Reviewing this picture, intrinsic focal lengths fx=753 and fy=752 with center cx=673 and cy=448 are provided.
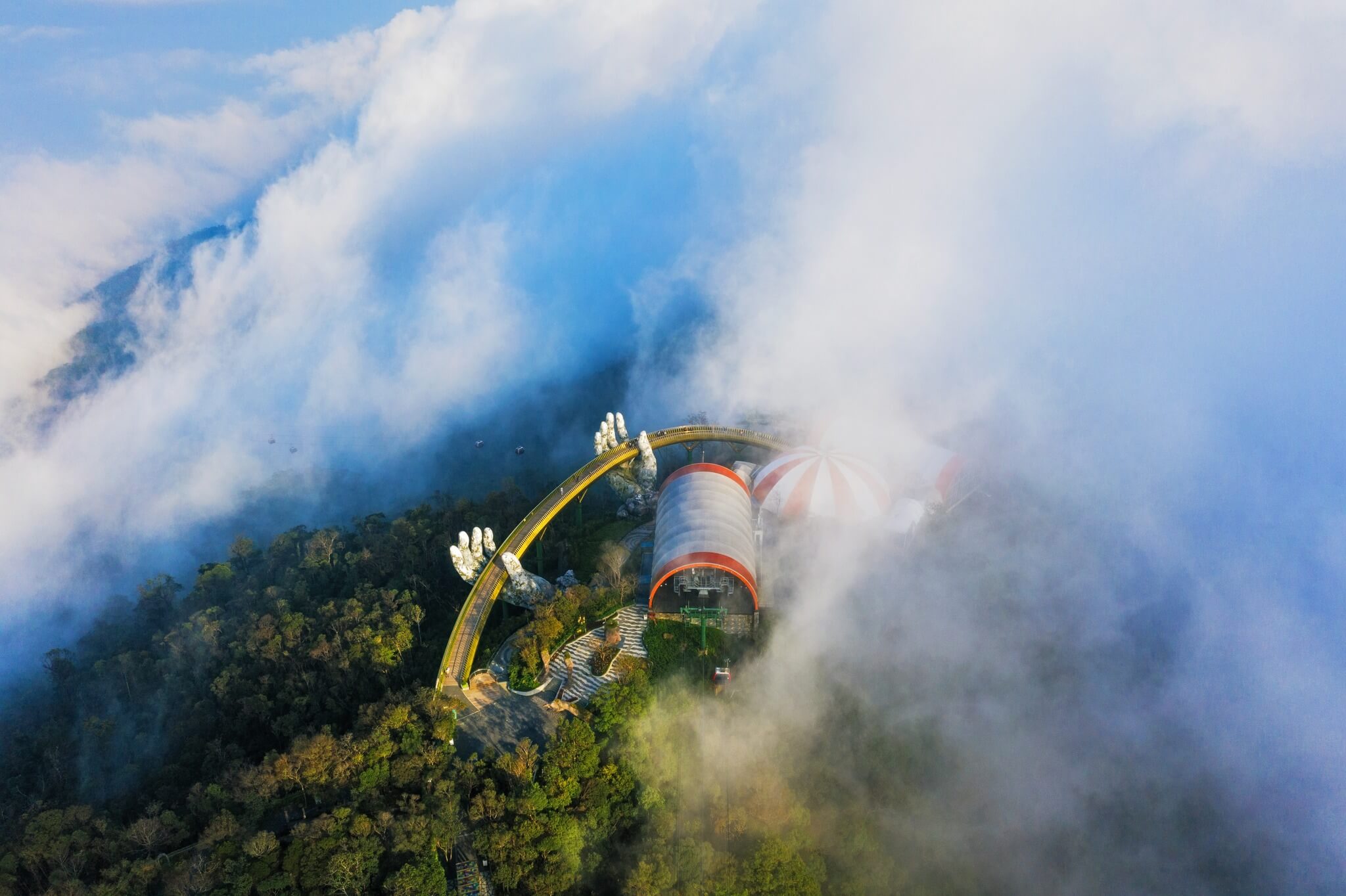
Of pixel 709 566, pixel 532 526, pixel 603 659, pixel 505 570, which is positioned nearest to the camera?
pixel 603 659

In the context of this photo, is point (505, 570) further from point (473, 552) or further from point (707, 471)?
point (707, 471)

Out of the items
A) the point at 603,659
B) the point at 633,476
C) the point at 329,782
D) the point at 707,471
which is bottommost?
the point at 329,782

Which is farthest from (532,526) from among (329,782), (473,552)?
(329,782)

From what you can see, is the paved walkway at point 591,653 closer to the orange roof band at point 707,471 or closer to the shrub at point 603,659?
the shrub at point 603,659

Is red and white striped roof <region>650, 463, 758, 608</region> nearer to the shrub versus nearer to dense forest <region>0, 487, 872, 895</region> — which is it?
the shrub

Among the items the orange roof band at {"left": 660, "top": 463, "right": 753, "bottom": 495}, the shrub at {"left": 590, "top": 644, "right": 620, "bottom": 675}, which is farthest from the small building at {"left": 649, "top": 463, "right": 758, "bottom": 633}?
the shrub at {"left": 590, "top": 644, "right": 620, "bottom": 675}

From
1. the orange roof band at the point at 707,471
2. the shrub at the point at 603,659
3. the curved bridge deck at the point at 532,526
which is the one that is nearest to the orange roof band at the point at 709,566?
the shrub at the point at 603,659
